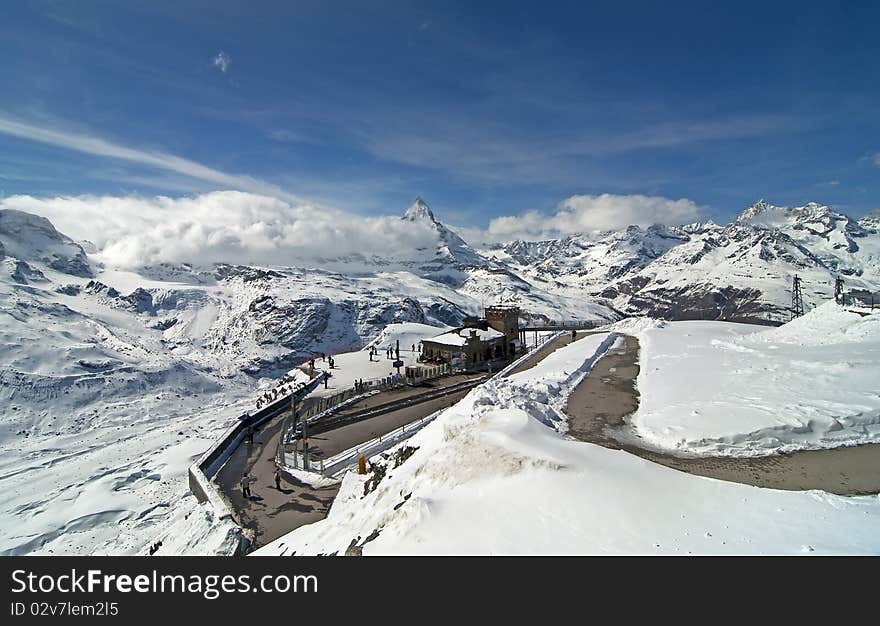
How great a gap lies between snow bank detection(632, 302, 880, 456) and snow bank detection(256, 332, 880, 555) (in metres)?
5.08

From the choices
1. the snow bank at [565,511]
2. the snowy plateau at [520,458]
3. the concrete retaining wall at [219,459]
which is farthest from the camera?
the concrete retaining wall at [219,459]

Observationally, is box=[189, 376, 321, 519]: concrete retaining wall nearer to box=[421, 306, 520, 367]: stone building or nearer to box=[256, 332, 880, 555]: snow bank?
box=[256, 332, 880, 555]: snow bank

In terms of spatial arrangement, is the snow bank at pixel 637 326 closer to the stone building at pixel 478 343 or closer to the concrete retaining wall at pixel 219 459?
the stone building at pixel 478 343

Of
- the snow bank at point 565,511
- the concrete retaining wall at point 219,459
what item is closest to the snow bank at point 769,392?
the snow bank at point 565,511

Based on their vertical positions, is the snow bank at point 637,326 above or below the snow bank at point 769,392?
above

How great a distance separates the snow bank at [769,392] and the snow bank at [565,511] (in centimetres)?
508

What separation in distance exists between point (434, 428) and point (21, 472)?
1740 inches

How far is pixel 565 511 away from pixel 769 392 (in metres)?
15.0

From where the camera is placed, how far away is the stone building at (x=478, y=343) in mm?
41062

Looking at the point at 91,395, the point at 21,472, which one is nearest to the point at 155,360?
the point at 91,395

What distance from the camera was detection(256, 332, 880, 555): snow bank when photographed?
292 inches

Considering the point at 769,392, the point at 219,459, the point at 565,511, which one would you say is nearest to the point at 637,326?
the point at 769,392

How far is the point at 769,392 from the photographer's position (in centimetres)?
1812

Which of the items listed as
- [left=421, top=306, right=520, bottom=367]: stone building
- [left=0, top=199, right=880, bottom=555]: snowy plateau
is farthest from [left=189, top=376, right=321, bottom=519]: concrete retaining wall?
[left=421, top=306, right=520, bottom=367]: stone building
